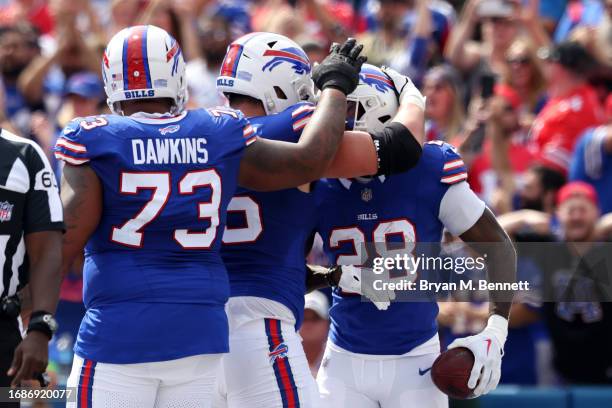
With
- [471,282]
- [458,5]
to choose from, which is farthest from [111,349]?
[458,5]

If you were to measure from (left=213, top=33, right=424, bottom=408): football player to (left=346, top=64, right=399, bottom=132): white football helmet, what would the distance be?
0.14 metres

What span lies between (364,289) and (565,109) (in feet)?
12.6

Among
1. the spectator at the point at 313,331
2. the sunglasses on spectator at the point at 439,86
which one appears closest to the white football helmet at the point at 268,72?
the spectator at the point at 313,331

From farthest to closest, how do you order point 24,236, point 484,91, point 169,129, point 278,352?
point 484,91, point 278,352, point 24,236, point 169,129

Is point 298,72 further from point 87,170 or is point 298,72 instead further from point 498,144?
point 498,144

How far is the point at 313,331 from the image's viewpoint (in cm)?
662

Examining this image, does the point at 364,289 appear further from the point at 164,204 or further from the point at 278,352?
the point at 164,204

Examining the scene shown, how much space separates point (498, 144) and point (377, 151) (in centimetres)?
386

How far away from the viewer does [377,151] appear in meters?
4.57

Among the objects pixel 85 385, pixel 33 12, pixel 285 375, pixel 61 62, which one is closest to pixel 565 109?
pixel 61 62

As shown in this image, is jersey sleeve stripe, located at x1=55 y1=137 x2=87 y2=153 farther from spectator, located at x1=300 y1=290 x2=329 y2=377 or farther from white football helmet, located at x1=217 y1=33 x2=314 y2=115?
spectator, located at x1=300 y1=290 x2=329 y2=377

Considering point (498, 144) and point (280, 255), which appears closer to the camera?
point (280, 255)

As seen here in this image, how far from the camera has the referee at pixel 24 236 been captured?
4266 millimetres

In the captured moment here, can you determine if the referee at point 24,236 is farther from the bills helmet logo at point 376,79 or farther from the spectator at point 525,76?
the spectator at point 525,76
